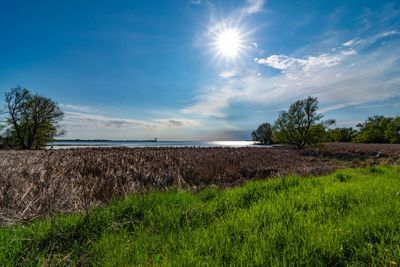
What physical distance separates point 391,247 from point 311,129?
45769 mm

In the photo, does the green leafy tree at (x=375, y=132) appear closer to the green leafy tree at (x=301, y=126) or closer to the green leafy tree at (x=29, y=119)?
the green leafy tree at (x=301, y=126)

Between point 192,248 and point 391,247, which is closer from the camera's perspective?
point 391,247

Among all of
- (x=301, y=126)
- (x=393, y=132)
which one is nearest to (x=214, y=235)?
(x=301, y=126)

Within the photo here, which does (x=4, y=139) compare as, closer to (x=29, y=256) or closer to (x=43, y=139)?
(x=43, y=139)

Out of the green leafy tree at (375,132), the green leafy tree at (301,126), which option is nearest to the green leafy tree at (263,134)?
the green leafy tree at (375,132)

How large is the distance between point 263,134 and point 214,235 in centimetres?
10573

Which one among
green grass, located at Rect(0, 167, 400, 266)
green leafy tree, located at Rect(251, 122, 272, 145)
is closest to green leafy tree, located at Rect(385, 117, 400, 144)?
green leafy tree, located at Rect(251, 122, 272, 145)

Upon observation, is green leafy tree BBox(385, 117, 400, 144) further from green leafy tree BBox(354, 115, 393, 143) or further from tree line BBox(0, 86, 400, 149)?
tree line BBox(0, 86, 400, 149)

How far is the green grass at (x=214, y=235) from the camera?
2.72 metres

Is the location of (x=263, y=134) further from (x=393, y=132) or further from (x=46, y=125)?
(x=46, y=125)

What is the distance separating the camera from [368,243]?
291cm

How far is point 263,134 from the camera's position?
105 meters

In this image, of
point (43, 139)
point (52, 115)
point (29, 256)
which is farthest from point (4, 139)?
point (29, 256)

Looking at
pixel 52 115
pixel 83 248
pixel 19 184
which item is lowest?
pixel 83 248
